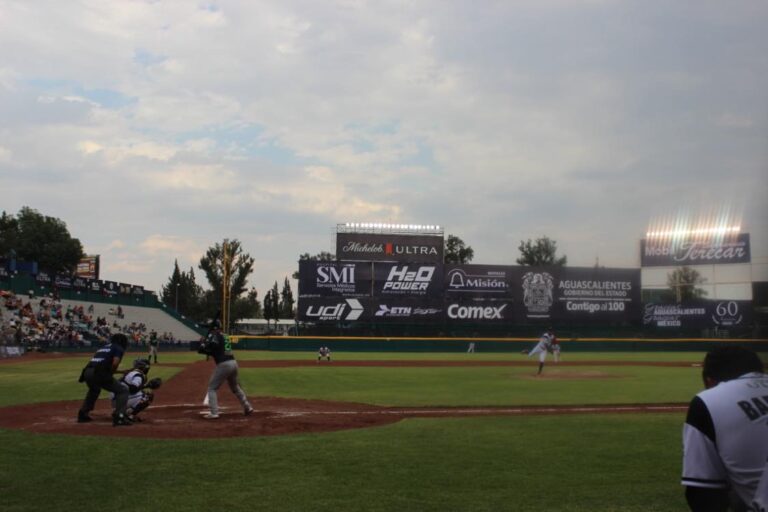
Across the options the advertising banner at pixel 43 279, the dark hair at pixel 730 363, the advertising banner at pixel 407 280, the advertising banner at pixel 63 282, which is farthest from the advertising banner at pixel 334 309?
the dark hair at pixel 730 363

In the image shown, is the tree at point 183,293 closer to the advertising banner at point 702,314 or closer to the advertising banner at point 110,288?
the advertising banner at point 110,288

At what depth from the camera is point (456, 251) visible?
→ 382 ft

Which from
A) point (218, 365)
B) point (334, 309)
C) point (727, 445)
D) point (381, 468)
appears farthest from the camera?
point (334, 309)

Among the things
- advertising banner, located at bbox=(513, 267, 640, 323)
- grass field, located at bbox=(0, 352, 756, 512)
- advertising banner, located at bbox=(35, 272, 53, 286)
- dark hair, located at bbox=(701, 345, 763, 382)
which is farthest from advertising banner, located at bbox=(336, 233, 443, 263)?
dark hair, located at bbox=(701, 345, 763, 382)

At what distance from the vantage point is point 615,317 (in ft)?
221

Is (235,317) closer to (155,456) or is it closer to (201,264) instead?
(201,264)

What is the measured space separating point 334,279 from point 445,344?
12.3 meters

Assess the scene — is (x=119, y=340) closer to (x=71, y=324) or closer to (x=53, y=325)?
(x=53, y=325)

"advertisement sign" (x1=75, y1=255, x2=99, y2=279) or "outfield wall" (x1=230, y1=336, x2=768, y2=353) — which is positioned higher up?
"advertisement sign" (x1=75, y1=255, x2=99, y2=279)

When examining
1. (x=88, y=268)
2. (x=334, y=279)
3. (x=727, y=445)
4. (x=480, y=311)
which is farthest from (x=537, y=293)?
(x=727, y=445)

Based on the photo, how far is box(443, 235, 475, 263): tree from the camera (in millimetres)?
115625

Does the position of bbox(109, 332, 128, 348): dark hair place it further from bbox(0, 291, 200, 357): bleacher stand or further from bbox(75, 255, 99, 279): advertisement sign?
bbox(75, 255, 99, 279): advertisement sign

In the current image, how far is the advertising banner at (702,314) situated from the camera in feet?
216

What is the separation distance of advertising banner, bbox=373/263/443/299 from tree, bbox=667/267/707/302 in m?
27.0
